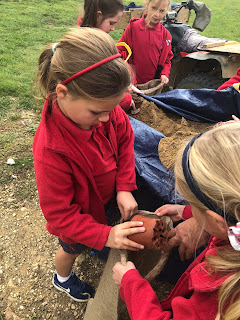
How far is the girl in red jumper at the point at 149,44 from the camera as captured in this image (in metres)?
3.09

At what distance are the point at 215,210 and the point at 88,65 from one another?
0.68 m

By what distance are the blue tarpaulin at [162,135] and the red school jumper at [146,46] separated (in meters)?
0.74

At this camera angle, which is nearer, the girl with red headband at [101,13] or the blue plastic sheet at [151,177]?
the blue plastic sheet at [151,177]

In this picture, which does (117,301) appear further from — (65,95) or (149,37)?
(149,37)

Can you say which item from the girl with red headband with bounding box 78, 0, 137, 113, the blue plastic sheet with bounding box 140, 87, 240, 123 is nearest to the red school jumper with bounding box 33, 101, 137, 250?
the girl with red headband with bounding box 78, 0, 137, 113

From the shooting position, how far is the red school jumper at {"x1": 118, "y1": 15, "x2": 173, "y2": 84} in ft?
10.2

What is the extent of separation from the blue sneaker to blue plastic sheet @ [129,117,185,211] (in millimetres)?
659

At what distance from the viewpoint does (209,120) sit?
2.49 meters

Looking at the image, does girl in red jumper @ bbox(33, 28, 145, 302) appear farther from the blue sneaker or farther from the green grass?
the green grass

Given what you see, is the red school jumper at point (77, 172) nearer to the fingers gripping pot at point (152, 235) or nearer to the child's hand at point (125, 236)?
the child's hand at point (125, 236)

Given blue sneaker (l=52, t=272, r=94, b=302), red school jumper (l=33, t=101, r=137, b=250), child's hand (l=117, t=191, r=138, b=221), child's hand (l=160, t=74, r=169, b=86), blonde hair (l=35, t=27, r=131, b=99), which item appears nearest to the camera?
blonde hair (l=35, t=27, r=131, b=99)

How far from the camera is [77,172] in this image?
1209 millimetres

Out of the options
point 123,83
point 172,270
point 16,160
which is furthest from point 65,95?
point 16,160

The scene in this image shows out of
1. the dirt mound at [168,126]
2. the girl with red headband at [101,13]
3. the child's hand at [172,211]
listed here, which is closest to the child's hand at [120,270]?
the child's hand at [172,211]
